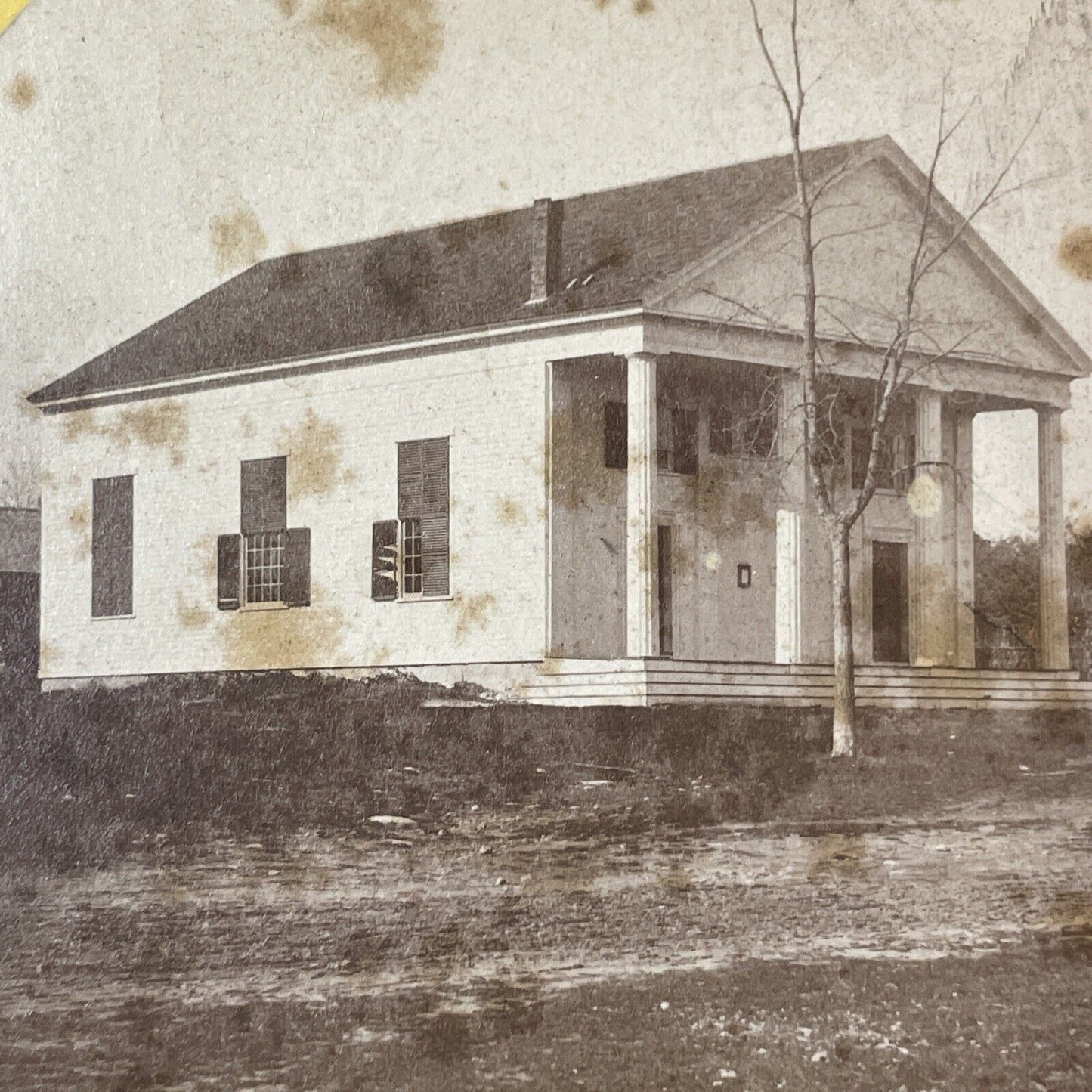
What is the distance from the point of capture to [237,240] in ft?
15.5

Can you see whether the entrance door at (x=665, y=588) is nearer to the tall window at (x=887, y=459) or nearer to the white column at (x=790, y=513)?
the white column at (x=790, y=513)

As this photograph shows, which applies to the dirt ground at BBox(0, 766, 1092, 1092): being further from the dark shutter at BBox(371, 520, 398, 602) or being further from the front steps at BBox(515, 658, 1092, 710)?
the dark shutter at BBox(371, 520, 398, 602)

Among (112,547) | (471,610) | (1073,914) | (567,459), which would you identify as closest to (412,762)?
(471,610)

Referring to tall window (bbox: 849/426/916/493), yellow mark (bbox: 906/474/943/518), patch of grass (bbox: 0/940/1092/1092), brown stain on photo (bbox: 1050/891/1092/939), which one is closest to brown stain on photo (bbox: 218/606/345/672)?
patch of grass (bbox: 0/940/1092/1092)

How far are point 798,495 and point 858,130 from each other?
92 centimetres

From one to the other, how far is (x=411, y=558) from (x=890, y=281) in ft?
4.80

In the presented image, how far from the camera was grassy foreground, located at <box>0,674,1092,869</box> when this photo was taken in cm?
403

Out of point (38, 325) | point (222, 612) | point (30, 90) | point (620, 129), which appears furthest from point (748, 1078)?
point (30, 90)

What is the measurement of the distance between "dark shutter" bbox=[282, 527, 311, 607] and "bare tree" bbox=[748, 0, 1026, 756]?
143 cm

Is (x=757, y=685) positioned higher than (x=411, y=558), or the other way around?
(x=411, y=558)

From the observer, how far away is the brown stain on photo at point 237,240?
15.3ft

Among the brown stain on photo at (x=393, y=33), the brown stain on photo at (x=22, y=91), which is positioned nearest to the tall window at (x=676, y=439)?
the brown stain on photo at (x=393, y=33)

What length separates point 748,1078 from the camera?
362cm

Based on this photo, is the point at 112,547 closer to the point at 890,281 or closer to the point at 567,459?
the point at 567,459
